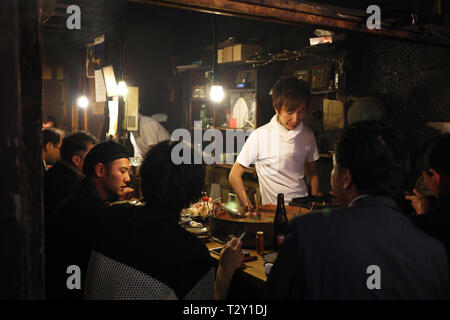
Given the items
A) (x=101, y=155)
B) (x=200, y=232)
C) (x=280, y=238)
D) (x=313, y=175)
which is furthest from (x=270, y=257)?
(x=313, y=175)

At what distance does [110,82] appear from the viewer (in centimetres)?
829

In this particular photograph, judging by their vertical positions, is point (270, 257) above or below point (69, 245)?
below

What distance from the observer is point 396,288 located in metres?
1.57

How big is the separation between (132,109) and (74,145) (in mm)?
3949

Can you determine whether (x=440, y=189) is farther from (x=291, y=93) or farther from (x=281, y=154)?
(x=281, y=154)

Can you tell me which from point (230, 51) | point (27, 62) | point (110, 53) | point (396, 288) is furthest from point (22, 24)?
point (110, 53)

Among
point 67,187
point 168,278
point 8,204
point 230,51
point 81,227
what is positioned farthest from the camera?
point 230,51

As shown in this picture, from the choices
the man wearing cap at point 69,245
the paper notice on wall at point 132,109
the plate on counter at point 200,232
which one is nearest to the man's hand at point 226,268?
the man wearing cap at point 69,245

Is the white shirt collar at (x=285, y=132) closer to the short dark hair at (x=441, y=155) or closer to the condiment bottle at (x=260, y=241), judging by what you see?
the condiment bottle at (x=260, y=241)

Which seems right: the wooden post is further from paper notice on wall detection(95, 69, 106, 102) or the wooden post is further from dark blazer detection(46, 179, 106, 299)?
paper notice on wall detection(95, 69, 106, 102)

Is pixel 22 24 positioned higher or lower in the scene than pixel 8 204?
higher

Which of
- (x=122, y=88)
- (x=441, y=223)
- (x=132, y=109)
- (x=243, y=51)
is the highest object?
(x=243, y=51)
